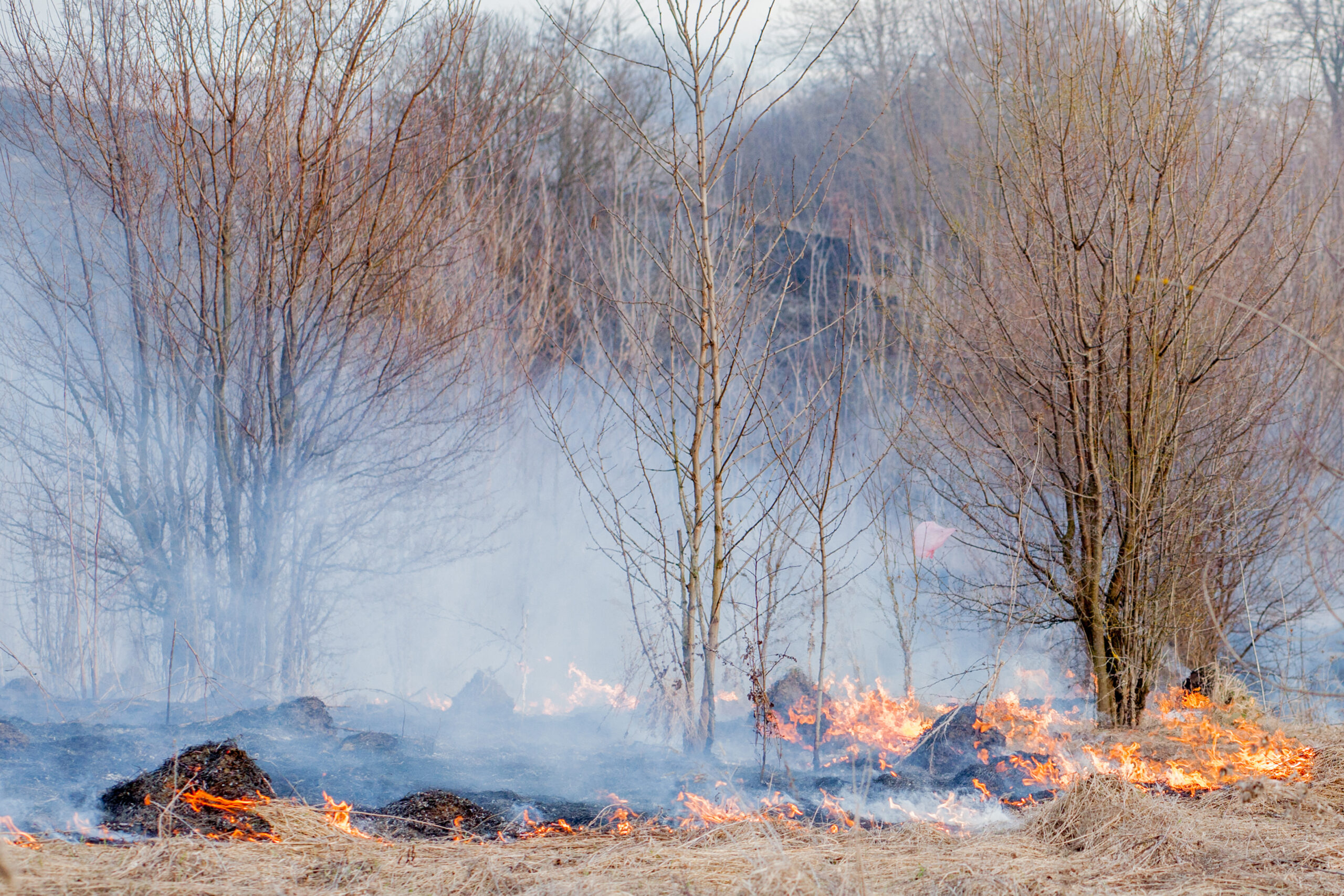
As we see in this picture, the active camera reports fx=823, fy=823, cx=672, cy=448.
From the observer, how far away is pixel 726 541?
185 inches

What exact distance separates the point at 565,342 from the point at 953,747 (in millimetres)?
4621

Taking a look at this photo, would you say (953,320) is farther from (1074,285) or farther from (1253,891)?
(1253,891)

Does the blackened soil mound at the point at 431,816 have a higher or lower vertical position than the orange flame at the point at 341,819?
lower

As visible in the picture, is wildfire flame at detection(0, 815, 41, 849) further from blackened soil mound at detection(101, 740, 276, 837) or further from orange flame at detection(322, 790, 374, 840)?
orange flame at detection(322, 790, 374, 840)

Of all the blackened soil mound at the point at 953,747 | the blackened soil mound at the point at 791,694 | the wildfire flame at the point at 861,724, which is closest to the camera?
the blackened soil mound at the point at 953,747

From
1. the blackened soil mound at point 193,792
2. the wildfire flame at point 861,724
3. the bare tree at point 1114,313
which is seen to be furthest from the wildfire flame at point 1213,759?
the blackened soil mound at point 193,792

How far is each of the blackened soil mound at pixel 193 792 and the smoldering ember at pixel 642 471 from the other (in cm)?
2

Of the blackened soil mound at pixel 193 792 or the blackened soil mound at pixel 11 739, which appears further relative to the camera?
the blackened soil mound at pixel 11 739

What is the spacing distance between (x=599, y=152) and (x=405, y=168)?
8696mm

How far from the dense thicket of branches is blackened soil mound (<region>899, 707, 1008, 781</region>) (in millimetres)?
675

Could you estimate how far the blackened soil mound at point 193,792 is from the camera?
3168mm

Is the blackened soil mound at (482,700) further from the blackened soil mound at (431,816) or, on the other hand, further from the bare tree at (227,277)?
the blackened soil mound at (431,816)

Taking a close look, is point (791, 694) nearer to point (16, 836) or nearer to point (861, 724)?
point (861, 724)

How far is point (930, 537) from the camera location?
8266 mm
